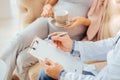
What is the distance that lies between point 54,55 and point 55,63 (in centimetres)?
8

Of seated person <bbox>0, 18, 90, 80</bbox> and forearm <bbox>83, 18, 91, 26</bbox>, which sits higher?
forearm <bbox>83, 18, 91, 26</bbox>

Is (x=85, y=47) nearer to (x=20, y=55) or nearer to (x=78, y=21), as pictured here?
(x=78, y=21)

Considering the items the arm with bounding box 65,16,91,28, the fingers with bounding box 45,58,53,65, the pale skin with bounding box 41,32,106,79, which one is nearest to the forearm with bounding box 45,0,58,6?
the arm with bounding box 65,16,91,28

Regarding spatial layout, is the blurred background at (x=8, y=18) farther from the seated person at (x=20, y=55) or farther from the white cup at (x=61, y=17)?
the white cup at (x=61, y=17)

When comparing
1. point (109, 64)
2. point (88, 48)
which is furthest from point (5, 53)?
point (109, 64)

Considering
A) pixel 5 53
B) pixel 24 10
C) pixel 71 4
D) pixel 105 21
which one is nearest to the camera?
pixel 5 53

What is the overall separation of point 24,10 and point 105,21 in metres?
0.72

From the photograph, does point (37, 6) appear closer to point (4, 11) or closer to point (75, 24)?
point (75, 24)

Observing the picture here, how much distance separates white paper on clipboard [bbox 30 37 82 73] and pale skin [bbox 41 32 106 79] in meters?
0.05

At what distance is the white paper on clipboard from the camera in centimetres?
110

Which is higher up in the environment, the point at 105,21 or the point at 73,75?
the point at 105,21

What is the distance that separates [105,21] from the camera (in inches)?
60.9

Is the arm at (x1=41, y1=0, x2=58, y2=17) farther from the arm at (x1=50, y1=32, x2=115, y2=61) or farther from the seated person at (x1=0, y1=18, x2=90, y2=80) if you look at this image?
the arm at (x1=50, y1=32, x2=115, y2=61)

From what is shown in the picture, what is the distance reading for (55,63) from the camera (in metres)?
1.07
